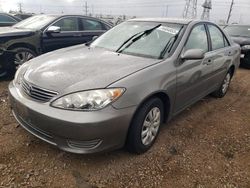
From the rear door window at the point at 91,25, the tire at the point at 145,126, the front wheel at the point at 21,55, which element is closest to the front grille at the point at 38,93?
the tire at the point at 145,126

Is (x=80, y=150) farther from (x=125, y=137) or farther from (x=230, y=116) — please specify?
(x=230, y=116)

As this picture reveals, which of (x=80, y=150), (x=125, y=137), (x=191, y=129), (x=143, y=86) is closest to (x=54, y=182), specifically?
(x=80, y=150)

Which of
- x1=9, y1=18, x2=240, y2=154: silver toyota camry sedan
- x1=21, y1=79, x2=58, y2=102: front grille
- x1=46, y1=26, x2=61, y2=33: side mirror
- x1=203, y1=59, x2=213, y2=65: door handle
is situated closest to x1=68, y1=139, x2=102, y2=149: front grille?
x1=9, y1=18, x2=240, y2=154: silver toyota camry sedan

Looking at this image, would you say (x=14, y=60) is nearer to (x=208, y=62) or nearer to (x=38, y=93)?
(x=38, y=93)

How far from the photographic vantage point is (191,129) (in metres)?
3.73

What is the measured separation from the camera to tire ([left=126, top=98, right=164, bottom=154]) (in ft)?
8.70

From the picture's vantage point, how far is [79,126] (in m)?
2.29

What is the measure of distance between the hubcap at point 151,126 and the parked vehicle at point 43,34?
3.58 m

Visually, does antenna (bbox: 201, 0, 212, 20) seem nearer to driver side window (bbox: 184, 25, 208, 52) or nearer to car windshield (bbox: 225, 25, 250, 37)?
car windshield (bbox: 225, 25, 250, 37)

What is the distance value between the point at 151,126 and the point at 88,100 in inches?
37.3

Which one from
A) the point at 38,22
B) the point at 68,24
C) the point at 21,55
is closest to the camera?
the point at 21,55

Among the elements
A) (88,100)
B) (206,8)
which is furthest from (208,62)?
(206,8)

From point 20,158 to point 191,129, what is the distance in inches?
93.1

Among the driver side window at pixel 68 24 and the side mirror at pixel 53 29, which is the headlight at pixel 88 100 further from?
the driver side window at pixel 68 24
